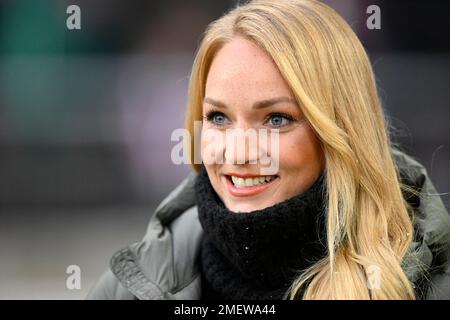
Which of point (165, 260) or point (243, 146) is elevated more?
point (243, 146)

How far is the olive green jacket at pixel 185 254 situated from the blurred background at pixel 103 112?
2.52m

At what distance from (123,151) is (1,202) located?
1.12m

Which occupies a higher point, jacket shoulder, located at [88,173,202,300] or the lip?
the lip

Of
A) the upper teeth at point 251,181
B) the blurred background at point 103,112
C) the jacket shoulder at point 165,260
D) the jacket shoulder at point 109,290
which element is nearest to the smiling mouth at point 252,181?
the upper teeth at point 251,181

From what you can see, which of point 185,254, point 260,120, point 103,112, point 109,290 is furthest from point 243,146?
point 103,112

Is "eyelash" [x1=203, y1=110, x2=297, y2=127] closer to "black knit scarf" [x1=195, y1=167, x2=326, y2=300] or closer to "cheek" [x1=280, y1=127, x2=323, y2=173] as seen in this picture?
"cheek" [x1=280, y1=127, x2=323, y2=173]

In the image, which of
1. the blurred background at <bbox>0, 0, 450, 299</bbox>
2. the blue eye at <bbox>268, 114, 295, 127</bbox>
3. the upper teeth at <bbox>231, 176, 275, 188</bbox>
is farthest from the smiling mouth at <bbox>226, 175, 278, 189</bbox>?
the blurred background at <bbox>0, 0, 450, 299</bbox>

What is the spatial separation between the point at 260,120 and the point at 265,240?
1.18 ft

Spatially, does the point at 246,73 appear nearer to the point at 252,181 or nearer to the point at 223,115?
the point at 223,115

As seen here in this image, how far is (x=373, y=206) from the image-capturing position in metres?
2.18

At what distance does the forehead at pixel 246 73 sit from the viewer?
2154 millimetres

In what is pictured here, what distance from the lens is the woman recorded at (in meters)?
2.12

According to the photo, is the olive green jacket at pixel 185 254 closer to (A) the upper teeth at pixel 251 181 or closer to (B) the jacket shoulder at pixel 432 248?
(B) the jacket shoulder at pixel 432 248

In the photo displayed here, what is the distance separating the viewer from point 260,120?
219 cm
